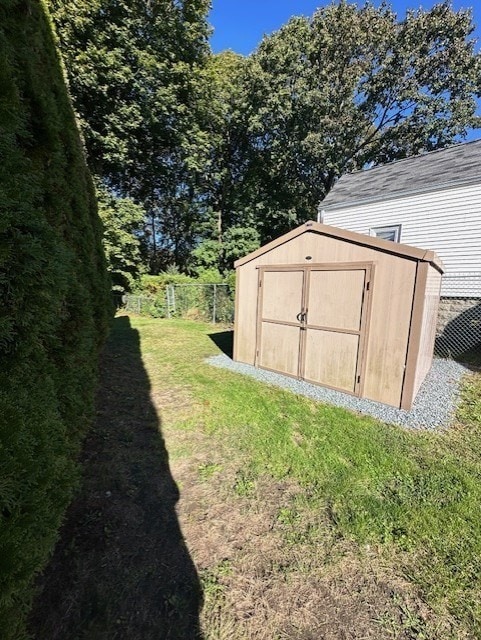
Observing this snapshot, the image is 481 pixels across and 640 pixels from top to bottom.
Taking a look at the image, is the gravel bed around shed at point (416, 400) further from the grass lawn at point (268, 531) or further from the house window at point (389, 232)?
the house window at point (389, 232)

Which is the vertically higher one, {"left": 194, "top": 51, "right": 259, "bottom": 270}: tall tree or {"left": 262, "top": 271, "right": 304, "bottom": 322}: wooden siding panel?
{"left": 194, "top": 51, "right": 259, "bottom": 270}: tall tree

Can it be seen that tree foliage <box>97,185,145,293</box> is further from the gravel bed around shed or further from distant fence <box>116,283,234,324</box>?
the gravel bed around shed

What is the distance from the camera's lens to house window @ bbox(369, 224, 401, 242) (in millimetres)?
9211

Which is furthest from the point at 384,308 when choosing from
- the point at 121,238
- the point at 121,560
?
the point at 121,238

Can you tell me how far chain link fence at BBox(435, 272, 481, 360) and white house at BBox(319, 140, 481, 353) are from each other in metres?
0.02

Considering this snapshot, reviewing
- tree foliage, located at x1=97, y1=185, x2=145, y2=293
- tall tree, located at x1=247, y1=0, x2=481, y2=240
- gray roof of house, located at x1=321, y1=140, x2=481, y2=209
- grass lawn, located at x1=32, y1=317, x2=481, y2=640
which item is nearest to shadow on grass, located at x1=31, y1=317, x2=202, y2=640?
grass lawn, located at x1=32, y1=317, x2=481, y2=640

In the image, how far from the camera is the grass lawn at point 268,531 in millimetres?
1675

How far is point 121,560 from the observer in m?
1.96

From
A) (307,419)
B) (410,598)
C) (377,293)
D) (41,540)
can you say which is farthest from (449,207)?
(41,540)

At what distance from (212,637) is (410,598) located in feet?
3.92

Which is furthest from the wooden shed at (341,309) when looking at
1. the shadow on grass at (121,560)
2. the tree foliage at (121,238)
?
the tree foliage at (121,238)

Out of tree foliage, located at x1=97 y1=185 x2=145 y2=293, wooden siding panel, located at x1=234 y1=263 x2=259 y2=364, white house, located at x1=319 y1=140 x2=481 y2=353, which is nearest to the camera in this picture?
wooden siding panel, located at x1=234 y1=263 x2=259 y2=364

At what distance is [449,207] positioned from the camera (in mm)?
8219

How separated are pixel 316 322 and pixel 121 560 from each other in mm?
4083
